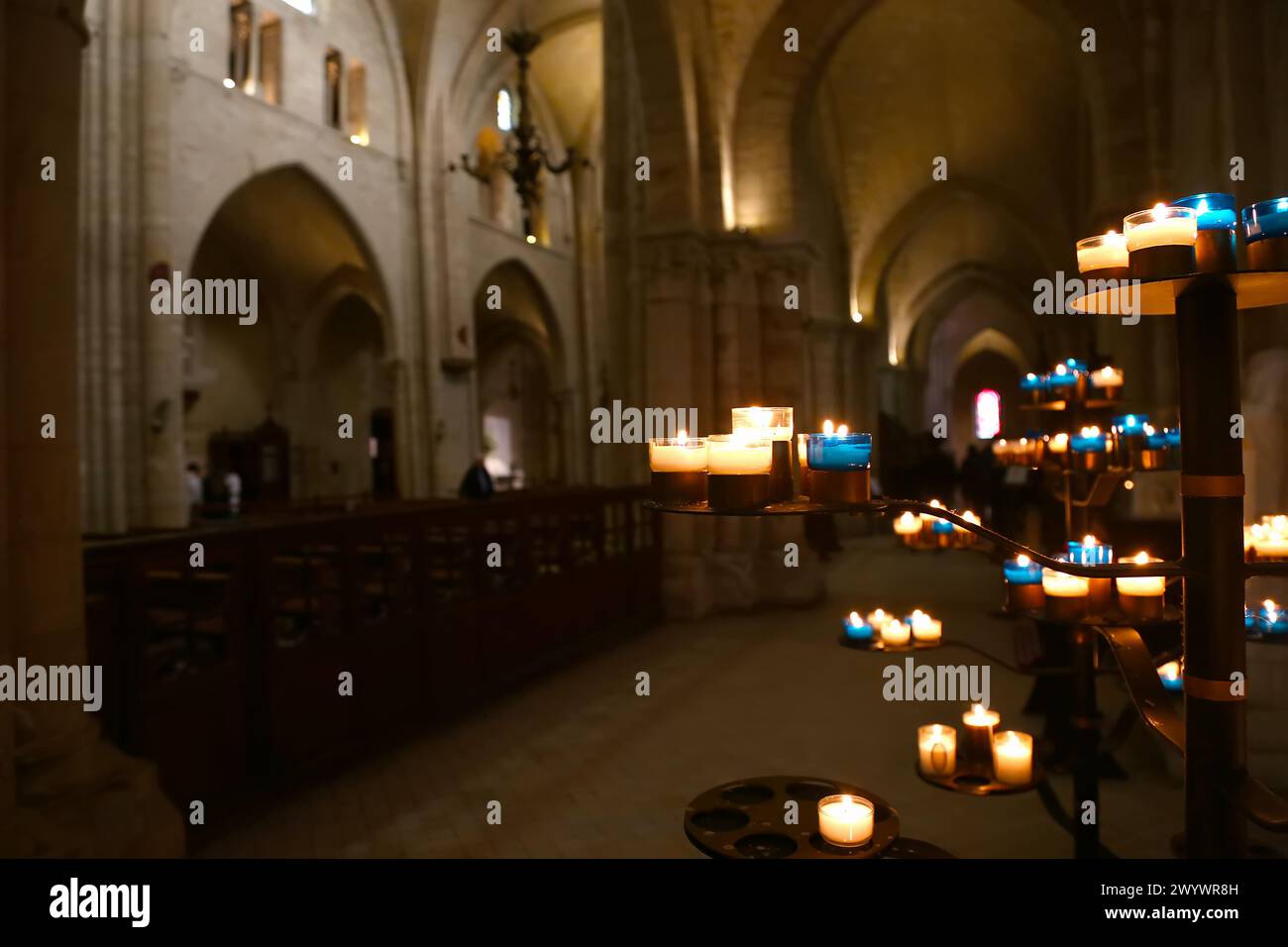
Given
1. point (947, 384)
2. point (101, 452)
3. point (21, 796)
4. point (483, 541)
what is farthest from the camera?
point (947, 384)

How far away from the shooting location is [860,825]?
4.95 feet

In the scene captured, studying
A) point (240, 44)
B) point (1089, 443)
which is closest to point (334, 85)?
point (240, 44)

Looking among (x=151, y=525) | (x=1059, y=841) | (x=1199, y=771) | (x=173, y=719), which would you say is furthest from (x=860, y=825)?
(x=151, y=525)

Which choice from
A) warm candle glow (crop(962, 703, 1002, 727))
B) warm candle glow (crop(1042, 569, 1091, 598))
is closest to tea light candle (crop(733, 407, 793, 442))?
warm candle glow (crop(1042, 569, 1091, 598))

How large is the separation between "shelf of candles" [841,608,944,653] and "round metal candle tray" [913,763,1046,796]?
1.27ft

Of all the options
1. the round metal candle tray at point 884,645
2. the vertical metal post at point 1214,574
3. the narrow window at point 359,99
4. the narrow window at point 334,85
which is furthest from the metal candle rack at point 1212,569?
the narrow window at point 359,99

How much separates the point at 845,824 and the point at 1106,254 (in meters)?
1.14

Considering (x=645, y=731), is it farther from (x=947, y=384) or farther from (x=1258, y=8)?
(x=947, y=384)

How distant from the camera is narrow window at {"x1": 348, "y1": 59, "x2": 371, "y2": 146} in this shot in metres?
15.4

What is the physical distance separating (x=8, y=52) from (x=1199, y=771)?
382 centimetres

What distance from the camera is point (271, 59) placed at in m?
13.9

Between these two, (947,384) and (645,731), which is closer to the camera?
(645,731)

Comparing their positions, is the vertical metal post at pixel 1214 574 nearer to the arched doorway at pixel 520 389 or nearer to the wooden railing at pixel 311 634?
the wooden railing at pixel 311 634

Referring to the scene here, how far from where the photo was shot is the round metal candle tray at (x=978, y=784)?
253cm
